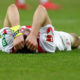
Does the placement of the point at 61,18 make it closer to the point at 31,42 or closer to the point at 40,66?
the point at 31,42

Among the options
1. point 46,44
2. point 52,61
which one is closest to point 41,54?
point 46,44

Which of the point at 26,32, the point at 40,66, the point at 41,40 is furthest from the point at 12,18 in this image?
the point at 40,66

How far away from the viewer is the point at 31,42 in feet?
13.8

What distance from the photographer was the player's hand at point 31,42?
4.20 metres

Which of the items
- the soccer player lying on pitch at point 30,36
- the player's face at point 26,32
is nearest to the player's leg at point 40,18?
the soccer player lying on pitch at point 30,36

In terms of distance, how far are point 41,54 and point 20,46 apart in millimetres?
258

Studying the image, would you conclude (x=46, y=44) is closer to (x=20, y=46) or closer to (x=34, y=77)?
(x=20, y=46)

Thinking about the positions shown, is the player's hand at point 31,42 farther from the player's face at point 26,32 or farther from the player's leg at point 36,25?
the player's face at point 26,32

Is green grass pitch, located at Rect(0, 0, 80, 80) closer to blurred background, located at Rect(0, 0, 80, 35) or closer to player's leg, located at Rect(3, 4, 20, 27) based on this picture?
player's leg, located at Rect(3, 4, 20, 27)

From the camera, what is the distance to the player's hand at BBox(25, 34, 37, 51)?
4203mm

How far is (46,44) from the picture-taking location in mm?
4461

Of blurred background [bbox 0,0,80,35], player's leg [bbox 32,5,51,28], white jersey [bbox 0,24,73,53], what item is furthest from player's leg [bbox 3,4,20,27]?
blurred background [bbox 0,0,80,35]

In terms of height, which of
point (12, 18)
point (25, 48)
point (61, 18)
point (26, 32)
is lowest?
point (61, 18)

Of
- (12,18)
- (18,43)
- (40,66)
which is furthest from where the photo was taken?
(12,18)
